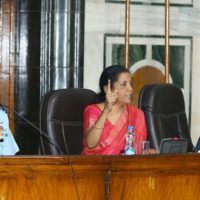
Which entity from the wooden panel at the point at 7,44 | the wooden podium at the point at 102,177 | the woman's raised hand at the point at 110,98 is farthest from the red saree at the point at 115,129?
the wooden panel at the point at 7,44

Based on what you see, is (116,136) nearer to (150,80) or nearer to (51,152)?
(51,152)

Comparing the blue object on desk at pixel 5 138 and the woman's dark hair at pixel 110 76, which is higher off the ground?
the woman's dark hair at pixel 110 76

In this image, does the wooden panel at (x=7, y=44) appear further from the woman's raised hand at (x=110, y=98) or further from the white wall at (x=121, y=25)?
the woman's raised hand at (x=110, y=98)

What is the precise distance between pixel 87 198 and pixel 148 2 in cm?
244

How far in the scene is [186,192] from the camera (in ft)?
6.07

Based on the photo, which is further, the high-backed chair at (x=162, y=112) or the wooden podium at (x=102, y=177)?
the high-backed chair at (x=162, y=112)

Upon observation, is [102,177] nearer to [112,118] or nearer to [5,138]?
[5,138]

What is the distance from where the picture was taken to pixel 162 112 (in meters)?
3.01

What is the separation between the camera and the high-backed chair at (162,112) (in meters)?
2.94

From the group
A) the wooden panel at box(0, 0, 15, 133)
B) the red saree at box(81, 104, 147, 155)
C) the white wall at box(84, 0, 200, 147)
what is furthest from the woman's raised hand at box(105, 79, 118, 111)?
the wooden panel at box(0, 0, 15, 133)

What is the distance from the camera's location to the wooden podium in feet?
5.51

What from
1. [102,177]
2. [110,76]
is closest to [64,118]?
[110,76]

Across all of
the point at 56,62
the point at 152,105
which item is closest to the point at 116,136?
the point at 152,105

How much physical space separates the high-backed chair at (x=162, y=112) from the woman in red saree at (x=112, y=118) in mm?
112
